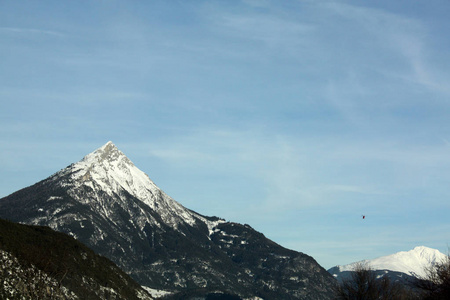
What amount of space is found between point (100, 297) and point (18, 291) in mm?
60138

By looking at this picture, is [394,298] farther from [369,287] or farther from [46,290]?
[46,290]

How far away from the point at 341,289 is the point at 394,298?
13701mm

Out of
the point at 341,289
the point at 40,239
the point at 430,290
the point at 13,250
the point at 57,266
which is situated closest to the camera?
the point at 430,290

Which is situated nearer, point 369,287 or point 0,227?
point 369,287

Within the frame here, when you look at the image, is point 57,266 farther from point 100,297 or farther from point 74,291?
point 100,297

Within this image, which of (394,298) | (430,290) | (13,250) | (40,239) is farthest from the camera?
(40,239)

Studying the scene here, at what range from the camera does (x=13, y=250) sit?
162 m

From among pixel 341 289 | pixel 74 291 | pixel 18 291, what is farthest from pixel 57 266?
pixel 341 289

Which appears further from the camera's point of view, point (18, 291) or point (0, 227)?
point (0, 227)

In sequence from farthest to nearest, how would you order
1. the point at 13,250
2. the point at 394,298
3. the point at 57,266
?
the point at 57,266 → the point at 13,250 → the point at 394,298

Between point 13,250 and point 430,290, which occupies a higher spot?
point 13,250

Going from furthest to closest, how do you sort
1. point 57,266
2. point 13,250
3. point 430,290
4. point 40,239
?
point 40,239 → point 57,266 → point 13,250 → point 430,290

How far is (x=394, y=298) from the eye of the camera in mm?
139000

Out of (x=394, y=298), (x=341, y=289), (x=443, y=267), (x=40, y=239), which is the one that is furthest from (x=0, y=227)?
(x=443, y=267)
